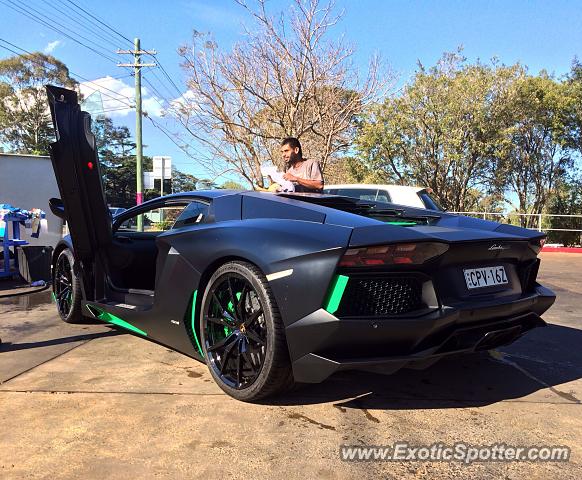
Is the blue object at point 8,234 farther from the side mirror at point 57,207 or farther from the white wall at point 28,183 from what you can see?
the side mirror at point 57,207

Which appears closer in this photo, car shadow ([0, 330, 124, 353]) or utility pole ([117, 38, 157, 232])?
car shadow ([0, 330, 124, 353])

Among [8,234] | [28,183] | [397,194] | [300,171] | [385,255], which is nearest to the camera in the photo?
[385,255]

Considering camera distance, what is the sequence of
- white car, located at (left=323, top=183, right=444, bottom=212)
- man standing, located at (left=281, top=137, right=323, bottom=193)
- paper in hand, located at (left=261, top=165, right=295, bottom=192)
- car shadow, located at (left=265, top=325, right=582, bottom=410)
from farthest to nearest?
white car, located at (left=323, top=183, right=444, bottom=212), man standing, located at (left=281, top=137, right=323, bottom=193), paper in hand, located at (left=261, top=165, right=295, bottom=192), car shadow, located at (left=265, top=325, right=582, bottom=410)

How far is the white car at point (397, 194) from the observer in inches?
304

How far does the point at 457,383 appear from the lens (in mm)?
3221

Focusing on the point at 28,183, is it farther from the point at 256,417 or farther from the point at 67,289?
the point at 256,417

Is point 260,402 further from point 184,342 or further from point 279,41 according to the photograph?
point 279,41

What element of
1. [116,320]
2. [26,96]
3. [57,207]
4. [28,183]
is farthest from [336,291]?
[26,96]

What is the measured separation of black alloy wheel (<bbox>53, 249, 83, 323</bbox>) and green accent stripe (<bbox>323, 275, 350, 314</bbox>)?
2.94 metres

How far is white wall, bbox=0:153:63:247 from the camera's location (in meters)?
11.1

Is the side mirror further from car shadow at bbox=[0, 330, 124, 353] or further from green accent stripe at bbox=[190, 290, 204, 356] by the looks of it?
green accent stripe at bbox=[190, 290, 204, 356]

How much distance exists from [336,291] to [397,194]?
5.87 meters

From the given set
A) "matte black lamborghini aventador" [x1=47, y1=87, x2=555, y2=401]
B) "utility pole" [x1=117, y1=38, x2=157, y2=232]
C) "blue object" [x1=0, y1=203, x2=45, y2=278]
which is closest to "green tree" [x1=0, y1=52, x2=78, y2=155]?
"utility pole" [x1=117, y1=38, x2=157, y2=232]

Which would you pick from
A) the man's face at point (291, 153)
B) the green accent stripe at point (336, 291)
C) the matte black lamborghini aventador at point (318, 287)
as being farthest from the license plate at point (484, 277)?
the man's face at point (291, 153)
